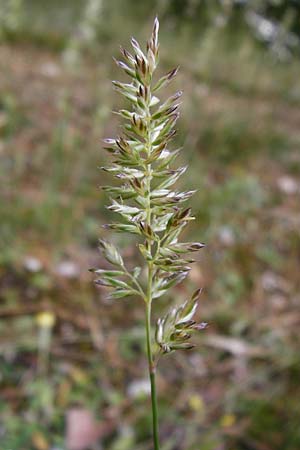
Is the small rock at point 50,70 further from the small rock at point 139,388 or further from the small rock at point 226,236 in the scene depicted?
the small rock at point 139,388

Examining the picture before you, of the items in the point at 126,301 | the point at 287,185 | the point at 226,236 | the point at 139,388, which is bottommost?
the point at 139,388

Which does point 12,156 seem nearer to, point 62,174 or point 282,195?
point 62,174

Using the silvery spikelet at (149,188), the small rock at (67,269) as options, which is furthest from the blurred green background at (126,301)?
the silvery spikelet at (149,188)

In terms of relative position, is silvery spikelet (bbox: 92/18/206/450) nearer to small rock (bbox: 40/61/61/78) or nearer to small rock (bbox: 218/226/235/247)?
small rock (bbox: 218/226/235/247)

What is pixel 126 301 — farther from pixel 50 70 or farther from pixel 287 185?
pixel 50 70

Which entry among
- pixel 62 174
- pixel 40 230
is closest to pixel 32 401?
pixel 40 230

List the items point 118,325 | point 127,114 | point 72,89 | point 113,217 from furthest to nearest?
point 72,89 < point 113,217 < point 118,325 < point 127,114

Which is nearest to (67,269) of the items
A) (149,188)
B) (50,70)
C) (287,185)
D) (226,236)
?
(226,236)

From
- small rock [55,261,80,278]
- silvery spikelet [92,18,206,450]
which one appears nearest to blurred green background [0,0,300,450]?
small rock [55,261,80,278]
